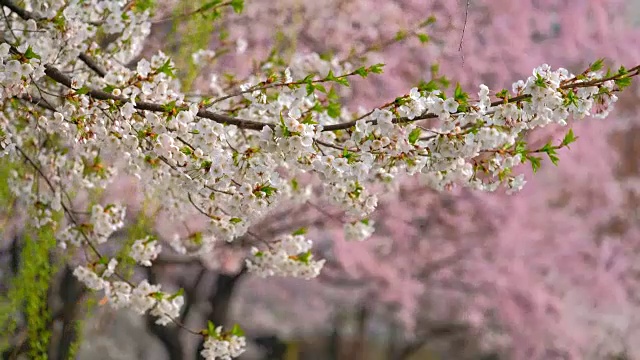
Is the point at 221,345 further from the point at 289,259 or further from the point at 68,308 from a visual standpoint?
the point at 68,308

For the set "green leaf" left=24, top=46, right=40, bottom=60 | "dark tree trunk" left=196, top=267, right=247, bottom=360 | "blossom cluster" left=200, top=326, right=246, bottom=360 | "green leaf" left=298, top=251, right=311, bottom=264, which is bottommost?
"blossom cluster" left=200, top=326, right=246, bottom=360

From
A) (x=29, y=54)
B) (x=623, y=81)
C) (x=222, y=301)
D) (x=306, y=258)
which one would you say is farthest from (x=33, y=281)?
(x=222, y=301)

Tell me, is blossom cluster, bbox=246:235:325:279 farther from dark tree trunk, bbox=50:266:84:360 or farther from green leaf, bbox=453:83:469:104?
dark tree trunk, bbox=50:266:84:360

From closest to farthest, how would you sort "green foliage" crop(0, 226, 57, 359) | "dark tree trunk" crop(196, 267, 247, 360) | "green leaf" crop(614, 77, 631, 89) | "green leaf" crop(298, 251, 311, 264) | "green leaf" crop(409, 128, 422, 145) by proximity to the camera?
1. "green leaf" crop(614, 77, 631, 89)
2. "green leaf" crop(409, 128, 422, 145)
3. "green leaf" crop(298, 251, 311, 264)
4. "green foliage" crop(0, 226, 57, 359)
5. "dark tree trunk" crop(196, 267, 247, 360)

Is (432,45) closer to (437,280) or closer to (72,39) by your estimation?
(437,280)

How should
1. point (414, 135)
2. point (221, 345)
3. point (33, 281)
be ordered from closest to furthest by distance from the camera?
point (414, 135) < point (221, 345) < point (33, 281)

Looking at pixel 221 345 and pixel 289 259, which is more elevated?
pixel 289 259

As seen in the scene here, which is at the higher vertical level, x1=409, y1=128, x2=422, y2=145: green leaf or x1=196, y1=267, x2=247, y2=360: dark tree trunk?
x1=196, y1=267, x2=247, y2=360: dark tree trunk

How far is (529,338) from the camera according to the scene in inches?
402

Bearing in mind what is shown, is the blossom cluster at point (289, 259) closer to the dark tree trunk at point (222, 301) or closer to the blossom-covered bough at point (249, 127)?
the blossom-covered bough at point (249, 127)

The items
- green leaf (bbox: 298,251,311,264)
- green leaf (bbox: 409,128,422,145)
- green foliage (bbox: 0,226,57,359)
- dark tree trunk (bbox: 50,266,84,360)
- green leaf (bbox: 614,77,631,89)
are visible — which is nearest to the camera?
green leaf (bbox: 614,77,631,89)

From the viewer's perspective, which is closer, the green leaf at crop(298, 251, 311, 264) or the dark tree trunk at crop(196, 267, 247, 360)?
the green leaf at crop(298, 251, 311, 264)

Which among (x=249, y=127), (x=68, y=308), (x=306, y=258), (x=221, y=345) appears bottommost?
(x=221, y=345)

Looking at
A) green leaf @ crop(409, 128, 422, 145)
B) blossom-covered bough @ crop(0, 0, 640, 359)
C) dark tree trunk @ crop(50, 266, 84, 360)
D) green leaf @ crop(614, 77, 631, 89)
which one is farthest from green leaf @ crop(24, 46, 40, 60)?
dark tree trunk @ crop(50, 266, 84, 360)
